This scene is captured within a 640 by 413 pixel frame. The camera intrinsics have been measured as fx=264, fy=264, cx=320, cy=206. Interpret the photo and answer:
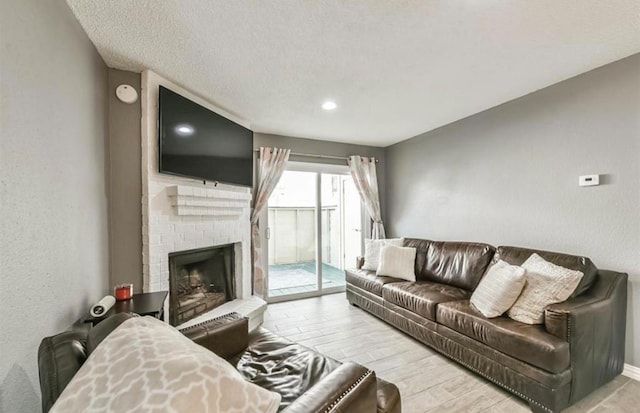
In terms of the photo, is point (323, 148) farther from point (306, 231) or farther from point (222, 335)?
point (222, 335)

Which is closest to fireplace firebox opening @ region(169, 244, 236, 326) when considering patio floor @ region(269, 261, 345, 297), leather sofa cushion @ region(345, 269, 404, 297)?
patio floor @ region(269, 261, 345, 297)

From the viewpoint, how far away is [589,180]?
2.23 metres

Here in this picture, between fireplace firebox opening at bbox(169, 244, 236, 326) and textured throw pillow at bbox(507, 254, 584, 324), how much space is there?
2.83m

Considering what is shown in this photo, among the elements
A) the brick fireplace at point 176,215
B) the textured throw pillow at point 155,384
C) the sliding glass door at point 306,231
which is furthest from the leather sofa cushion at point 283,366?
the sliding glass door at point 306,231

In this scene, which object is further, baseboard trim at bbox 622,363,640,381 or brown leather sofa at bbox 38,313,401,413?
baseboard trim at bbox 622,363,640,381

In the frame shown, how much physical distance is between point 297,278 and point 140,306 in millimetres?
2752

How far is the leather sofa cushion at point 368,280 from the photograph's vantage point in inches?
125

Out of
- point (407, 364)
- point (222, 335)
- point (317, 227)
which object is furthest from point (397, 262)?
point (222, 335)

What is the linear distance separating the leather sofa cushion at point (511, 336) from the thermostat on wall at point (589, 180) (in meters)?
1.31

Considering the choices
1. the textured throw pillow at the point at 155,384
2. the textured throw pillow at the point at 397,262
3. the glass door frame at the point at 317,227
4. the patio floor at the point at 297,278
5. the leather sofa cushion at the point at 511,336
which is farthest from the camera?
the patio floor at the point at 297,278

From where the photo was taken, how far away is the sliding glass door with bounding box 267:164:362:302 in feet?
13.4

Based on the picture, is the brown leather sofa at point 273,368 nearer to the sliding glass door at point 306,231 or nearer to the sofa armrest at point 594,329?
the sofa armrest at point 594,329

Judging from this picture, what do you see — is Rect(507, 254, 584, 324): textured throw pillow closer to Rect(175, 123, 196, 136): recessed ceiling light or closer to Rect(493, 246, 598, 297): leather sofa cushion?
Rect(493, 246, 598, 297): leather sofa cushion

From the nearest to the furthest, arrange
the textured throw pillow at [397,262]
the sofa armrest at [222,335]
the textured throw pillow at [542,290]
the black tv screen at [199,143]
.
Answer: the sofa armrest at [222,335] < the textured throw pillow at [542,290] < the black tv screen at [199,143] < the textured throw pillow at [397,262]
